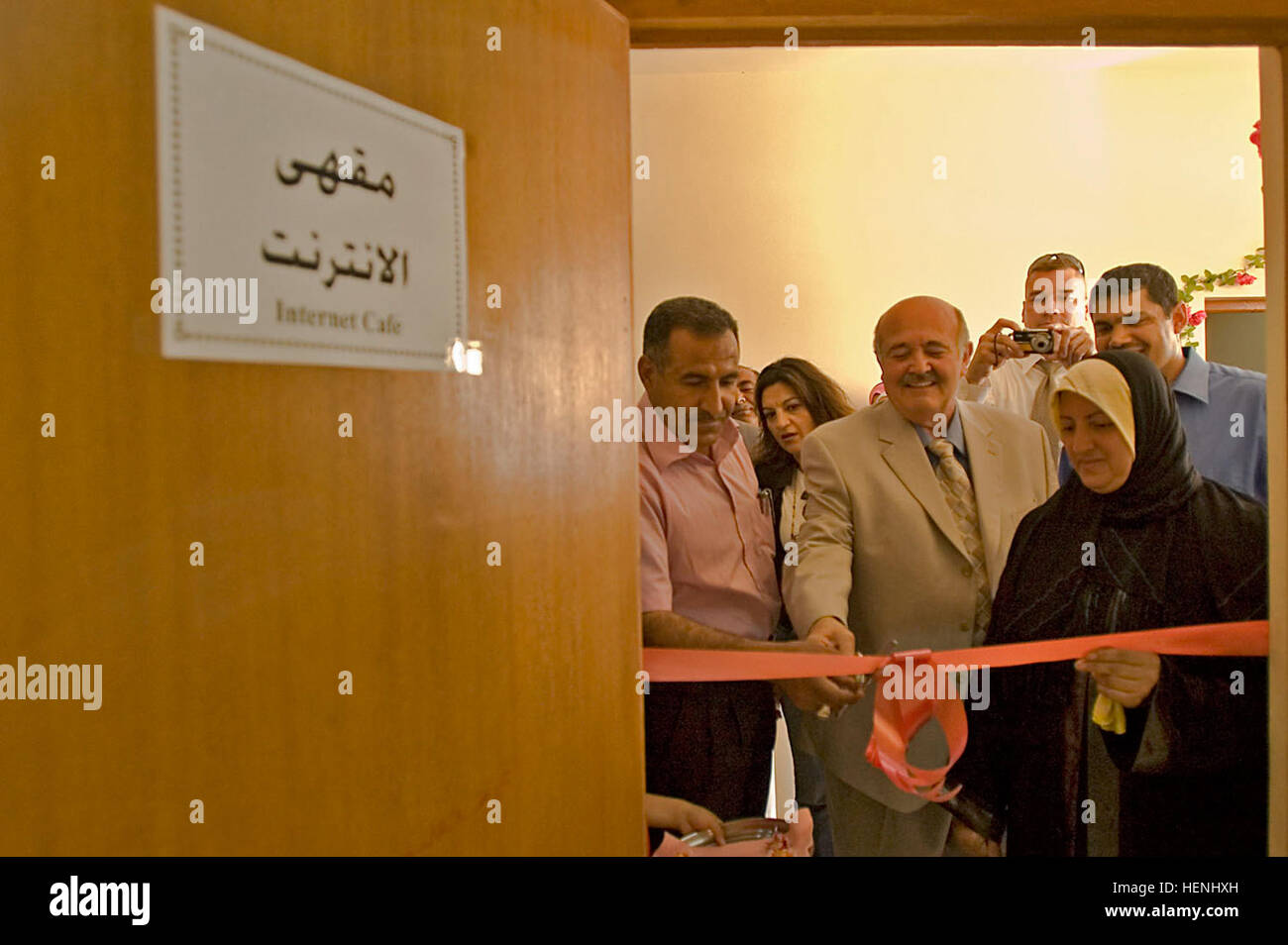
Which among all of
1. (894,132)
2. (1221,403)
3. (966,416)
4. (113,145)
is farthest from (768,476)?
(113,145)

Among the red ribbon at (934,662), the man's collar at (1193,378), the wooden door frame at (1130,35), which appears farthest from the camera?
the man's collar at (1193,378)

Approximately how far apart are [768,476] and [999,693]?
52cm

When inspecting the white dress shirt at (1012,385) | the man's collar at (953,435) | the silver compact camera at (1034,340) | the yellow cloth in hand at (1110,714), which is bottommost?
the yellow cloth in hand at (1110,714)

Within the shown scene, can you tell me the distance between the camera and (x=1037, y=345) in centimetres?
158

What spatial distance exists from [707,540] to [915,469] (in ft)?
1.19

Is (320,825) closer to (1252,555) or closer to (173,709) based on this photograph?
(173,709)

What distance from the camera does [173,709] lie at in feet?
2.40

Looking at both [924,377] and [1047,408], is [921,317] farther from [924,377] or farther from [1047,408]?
[1047,408]

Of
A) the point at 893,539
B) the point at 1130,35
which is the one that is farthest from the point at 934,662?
the point at 1130,35

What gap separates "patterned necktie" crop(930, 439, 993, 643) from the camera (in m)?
1.52

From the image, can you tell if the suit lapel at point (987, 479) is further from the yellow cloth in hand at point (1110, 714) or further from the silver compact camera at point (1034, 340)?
the yellow cloth in hand at point (1110, 714)

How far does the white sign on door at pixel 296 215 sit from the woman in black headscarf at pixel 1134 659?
3.46 ft

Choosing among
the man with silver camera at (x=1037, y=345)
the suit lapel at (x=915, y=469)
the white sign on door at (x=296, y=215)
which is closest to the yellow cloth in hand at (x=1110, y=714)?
the suit lapel at (x=915, y=469)

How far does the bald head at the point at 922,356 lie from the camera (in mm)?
1539
